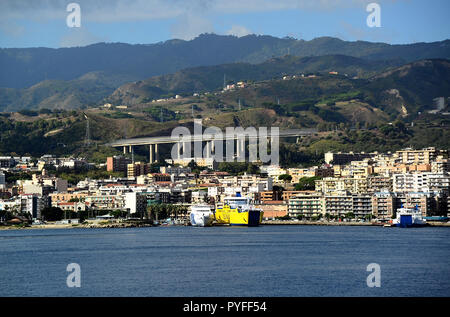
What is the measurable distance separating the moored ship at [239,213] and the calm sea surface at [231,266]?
2055cm

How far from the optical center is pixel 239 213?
75438 mm

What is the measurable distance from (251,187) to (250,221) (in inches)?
900

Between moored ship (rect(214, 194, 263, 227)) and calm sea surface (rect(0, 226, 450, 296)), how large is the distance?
67.4ft

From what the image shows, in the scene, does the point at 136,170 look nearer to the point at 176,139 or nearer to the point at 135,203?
A: the point at 176,139

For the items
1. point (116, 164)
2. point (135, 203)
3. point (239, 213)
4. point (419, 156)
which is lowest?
point (239, 213)

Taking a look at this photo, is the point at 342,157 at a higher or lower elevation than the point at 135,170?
higher

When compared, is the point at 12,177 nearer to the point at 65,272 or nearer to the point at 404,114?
the point at 65,272

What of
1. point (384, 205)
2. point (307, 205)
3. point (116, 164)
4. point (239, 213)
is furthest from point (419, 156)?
point (239, 213)

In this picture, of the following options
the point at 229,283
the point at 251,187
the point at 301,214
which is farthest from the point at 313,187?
the point at 229,283

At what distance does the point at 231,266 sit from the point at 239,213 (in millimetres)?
39887

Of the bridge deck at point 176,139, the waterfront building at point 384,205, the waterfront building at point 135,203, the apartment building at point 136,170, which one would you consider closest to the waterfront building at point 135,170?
the apartment building at point 136,170

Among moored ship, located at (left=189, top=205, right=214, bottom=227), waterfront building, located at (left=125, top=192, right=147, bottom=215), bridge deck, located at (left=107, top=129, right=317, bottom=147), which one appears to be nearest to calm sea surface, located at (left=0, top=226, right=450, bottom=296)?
moored ship, located at (left=189, top=205, right=214, bottom=227)

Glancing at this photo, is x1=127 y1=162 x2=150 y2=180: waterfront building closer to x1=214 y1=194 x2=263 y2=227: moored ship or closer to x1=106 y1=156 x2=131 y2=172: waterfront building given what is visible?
x1=106 y1=156 x2=131 y2=172: waterfront building

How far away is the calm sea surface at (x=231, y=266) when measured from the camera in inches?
1150
